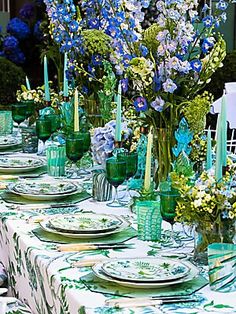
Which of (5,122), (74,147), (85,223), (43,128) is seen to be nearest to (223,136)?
(85,223)

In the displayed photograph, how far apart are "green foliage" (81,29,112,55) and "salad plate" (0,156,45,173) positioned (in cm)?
46

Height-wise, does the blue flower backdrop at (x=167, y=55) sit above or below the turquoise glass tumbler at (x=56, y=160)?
above

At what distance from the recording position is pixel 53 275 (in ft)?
5.29

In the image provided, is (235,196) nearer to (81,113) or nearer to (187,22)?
(187,22)

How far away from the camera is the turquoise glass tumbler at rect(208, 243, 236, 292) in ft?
4.88

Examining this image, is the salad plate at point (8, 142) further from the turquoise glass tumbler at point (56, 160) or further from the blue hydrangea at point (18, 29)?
the blue hydrangea at point (18, 29)

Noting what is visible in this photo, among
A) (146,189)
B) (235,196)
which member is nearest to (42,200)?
(146,189)

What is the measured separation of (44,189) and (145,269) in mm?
802

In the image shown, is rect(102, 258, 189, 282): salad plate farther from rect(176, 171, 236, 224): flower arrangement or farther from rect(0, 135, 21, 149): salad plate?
rect(0, 135, 21, 149): salad plate

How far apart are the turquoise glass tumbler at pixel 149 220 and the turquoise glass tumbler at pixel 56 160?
76cm

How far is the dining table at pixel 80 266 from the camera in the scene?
4.73 feet

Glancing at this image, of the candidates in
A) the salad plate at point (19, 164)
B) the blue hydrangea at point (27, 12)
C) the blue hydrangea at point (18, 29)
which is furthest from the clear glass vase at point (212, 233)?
the blue hydrangea at point (27, 12)

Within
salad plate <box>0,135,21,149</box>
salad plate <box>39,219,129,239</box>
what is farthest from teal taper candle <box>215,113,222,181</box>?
salad plate <box>0,135,21,149</box>

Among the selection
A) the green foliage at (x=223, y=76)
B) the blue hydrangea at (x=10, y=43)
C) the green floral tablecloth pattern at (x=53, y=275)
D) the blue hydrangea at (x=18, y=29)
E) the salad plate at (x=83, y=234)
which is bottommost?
the green floral tablecloth pattern at (x=53, y=275)
